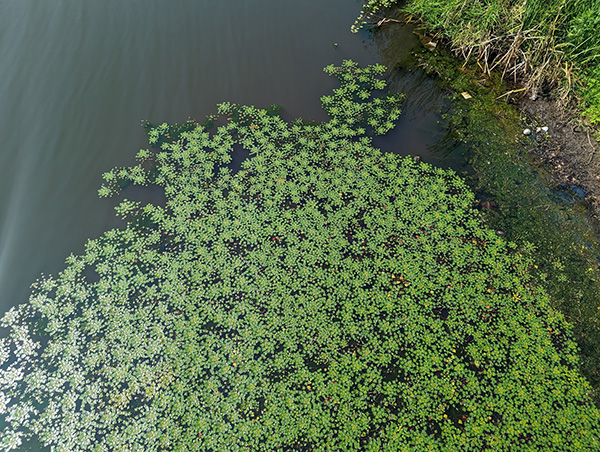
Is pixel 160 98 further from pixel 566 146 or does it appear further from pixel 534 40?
pixel 566 146

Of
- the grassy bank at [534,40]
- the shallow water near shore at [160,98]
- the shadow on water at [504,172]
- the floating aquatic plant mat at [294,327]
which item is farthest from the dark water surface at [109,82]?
the grassy bank at [534,40]

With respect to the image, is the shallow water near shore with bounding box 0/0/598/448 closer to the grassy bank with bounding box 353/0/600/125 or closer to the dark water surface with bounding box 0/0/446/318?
the dark water surface with bounding box 0/0/446/318

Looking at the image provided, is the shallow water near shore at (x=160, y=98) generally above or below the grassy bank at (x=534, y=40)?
below

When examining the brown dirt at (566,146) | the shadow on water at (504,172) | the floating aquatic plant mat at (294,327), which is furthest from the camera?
the brown dirt at (566,146)

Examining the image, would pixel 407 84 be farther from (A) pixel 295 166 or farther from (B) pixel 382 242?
(B) pixel 382 242

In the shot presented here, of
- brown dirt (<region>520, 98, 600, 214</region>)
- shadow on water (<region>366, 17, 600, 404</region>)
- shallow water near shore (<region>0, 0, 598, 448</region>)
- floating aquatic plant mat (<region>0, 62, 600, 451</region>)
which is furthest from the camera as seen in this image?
brown dirt (<region>520, 98, 600, 214</region>)

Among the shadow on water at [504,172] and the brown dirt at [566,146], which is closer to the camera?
the shadow on water at [504,172]

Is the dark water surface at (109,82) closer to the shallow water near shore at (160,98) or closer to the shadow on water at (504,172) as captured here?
the shallow water near shore at (160,98)

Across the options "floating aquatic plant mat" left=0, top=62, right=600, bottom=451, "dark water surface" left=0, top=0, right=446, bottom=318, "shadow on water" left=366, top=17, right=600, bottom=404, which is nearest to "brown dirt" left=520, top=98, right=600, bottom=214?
"shadow on water" left=366, top=17, right=600, bottom=404
